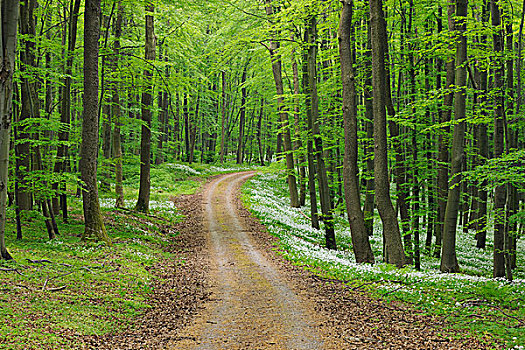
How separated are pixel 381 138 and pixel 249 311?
6.90 m

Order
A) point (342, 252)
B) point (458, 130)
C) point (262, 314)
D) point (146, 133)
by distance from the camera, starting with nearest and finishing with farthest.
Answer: point (262, 314)
point (458, 130)
point (342, 252)
point (146, 133)

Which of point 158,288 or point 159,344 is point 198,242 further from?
point 159,344

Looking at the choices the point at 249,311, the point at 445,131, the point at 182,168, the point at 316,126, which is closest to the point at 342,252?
the point at 316,126

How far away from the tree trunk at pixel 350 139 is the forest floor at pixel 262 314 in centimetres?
256

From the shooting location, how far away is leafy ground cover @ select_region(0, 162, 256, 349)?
6141mm

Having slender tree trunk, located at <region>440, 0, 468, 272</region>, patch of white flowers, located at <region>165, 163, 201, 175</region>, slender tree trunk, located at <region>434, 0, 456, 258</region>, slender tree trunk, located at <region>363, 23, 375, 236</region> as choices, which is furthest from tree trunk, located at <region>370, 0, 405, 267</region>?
patch of white flowers, located at <region>165, 163, 201, 175</region>

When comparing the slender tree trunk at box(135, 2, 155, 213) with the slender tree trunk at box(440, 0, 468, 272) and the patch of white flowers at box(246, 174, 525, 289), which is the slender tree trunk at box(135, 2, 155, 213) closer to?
the patch of white flowers at box(246, 174, 525, 289)

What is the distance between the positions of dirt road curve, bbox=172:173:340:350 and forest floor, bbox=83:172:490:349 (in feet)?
0.06

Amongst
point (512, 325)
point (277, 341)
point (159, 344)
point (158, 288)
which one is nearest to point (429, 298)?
point (512, 325)

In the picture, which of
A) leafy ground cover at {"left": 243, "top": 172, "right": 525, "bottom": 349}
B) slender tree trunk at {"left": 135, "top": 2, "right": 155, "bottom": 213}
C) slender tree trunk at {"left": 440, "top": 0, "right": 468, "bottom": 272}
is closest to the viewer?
leafy ground cover at {"left": 243, "top": 172, "right": 525, "bottom": 349}

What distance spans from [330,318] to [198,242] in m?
8.82

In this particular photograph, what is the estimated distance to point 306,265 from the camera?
12438mm

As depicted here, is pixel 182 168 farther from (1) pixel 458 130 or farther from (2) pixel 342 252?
(1) pixel 458 130

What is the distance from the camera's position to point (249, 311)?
26.9 feet
